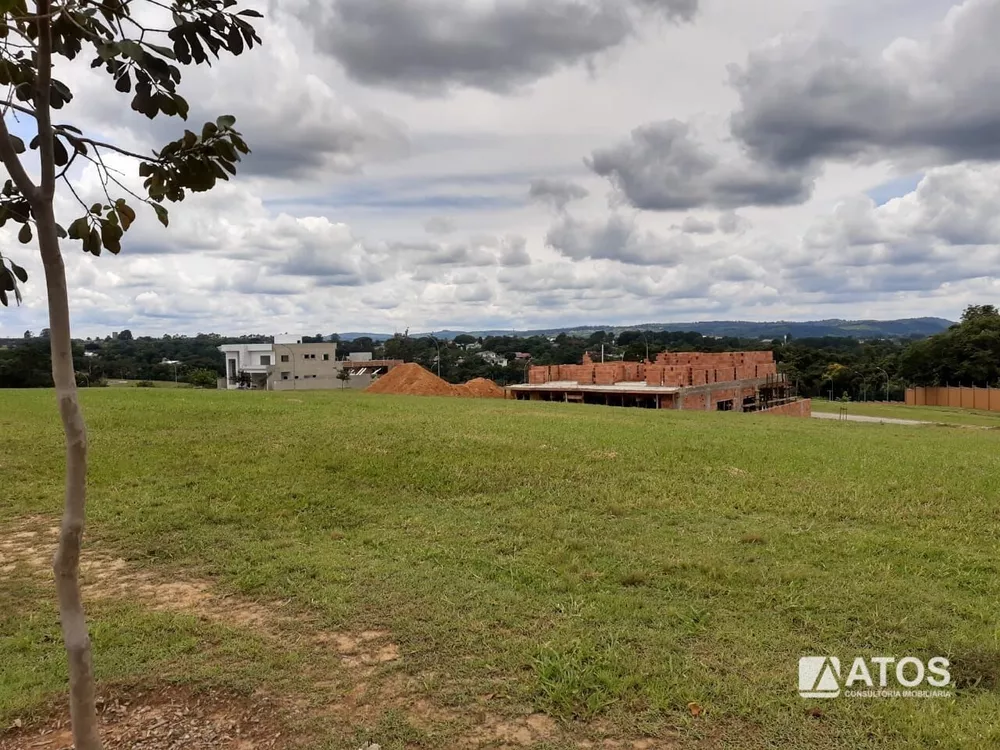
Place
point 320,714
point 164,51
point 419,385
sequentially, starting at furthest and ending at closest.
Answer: point 419,385
point 320,714
point 164,51

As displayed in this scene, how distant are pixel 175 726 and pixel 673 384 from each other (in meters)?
29.0

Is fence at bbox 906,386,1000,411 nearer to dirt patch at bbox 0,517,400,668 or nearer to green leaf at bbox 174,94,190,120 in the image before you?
dirt patch at bbox 0,517,400,668

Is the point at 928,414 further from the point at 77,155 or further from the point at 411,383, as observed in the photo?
the point at 77,155

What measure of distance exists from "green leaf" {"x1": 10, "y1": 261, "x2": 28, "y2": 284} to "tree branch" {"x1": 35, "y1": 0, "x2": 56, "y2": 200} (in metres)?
0.23

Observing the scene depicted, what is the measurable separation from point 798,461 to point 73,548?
893cm

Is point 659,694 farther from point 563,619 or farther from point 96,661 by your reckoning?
point 96,661

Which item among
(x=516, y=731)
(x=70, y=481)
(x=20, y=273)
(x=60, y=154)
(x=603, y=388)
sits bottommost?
(x=516, y=731)

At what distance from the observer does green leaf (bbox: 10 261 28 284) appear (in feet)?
6.54

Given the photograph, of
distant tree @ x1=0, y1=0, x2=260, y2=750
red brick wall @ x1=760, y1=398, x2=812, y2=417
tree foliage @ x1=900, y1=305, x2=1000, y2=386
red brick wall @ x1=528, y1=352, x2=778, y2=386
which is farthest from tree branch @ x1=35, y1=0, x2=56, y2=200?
tree foliage @ x1=900, y1=305, x2=1000, y2=386

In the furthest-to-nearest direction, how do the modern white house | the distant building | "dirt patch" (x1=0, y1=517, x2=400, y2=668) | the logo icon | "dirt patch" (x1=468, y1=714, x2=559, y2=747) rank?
the distant building < the modern white house < "dirt patch" (x1=0, y1=517, x2=400, y2=668) < the logo icon < "dirt patch" (x1=468, y1=714, x2=559, y2=747)

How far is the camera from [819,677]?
3.27 m

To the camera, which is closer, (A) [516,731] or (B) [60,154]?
(B) [60,154]

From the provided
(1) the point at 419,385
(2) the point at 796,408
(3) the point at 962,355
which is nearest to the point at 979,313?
(3) the point at 962,355

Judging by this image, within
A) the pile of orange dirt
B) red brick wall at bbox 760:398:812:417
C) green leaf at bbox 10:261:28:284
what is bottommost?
red brick wall at bbox 760:398:812:417
